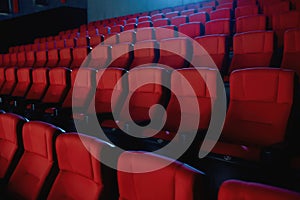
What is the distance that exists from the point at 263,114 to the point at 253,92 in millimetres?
60

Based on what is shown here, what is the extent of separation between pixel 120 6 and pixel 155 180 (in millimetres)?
3277

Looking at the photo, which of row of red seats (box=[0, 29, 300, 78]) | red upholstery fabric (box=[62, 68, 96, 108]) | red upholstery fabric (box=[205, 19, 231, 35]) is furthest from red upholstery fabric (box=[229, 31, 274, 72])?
red upholstery fabric (box=[62, 68, 96, 108])

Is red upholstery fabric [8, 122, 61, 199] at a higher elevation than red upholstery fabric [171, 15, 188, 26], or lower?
lower

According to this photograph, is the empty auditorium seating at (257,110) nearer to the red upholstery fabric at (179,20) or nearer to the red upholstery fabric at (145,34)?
the red upholstery fabric at (145,34)

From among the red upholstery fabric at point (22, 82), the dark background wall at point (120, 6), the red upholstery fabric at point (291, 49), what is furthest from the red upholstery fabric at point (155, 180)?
the dark background wall at point (120, 6)

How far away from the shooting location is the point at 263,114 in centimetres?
69

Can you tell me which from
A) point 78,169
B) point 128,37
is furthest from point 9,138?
point 128,37

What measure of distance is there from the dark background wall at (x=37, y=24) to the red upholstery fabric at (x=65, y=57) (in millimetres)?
1686

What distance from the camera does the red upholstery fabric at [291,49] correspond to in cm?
93

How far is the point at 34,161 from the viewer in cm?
62

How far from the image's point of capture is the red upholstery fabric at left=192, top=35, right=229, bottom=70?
3.69 ft

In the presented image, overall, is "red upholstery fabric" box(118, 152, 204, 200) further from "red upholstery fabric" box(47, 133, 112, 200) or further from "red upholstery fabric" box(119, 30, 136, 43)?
"red upholstery fabric" box(119, 30, 136, 43)

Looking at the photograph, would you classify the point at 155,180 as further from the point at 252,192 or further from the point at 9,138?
the point at 9,138

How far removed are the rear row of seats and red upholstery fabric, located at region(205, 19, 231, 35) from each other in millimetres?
1038
